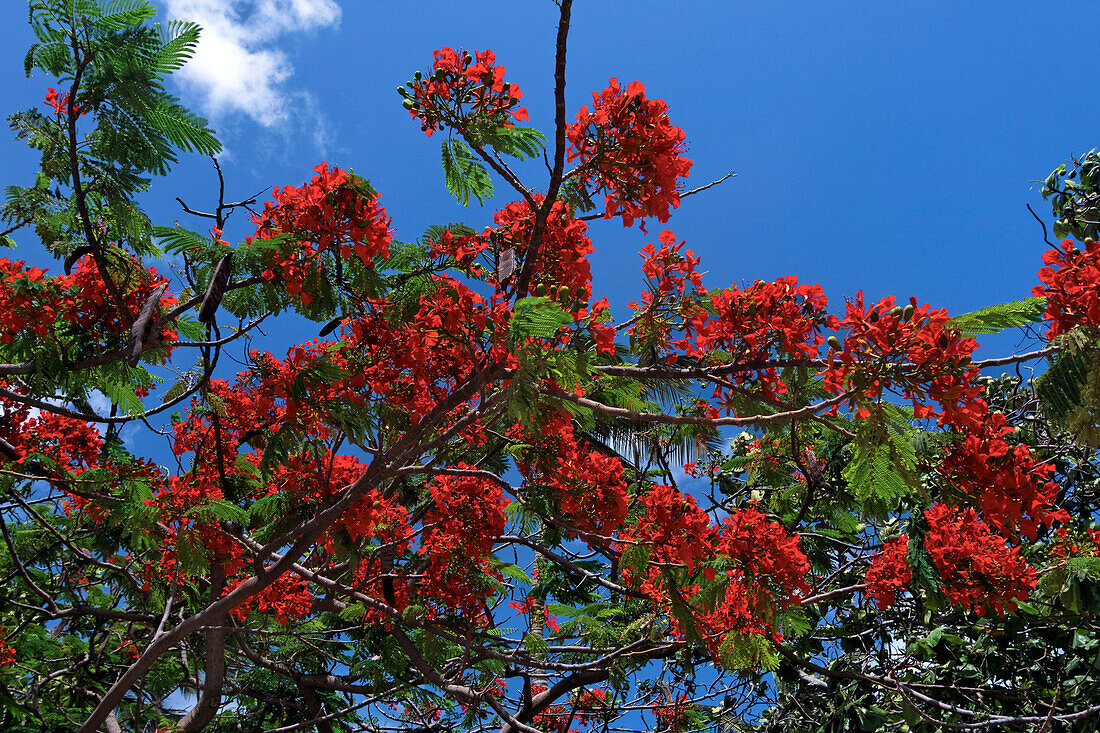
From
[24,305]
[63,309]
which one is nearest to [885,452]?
[63,309]

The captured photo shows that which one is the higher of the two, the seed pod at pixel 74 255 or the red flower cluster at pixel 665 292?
the seed pod at pixel 74 255

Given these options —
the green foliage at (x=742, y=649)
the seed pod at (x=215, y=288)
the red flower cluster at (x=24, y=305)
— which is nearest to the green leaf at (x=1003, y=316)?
the green foliage at (x=742, y=649)

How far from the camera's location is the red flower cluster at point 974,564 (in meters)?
5.04

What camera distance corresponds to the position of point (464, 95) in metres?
3.86

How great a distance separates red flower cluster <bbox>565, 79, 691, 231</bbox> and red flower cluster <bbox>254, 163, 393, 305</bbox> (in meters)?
1.25

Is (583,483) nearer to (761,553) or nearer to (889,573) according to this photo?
(761,553)

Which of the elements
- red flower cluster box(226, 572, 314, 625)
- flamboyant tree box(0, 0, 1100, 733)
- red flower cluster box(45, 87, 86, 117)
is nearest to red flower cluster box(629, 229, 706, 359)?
flamboyant tree box(0, 0, 1100, 733)

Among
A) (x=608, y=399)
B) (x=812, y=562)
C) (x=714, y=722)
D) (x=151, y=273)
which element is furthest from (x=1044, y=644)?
(x=151, y=273)

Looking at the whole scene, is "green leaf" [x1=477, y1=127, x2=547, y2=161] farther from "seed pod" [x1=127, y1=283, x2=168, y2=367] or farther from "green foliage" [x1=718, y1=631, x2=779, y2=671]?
"green foliage" [x1=718, y1=631, x2=779, y2=671]

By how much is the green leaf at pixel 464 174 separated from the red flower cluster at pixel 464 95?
0.19 meters

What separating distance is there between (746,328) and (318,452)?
330 centimetres

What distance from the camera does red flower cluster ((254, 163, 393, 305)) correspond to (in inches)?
158

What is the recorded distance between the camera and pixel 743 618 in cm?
499

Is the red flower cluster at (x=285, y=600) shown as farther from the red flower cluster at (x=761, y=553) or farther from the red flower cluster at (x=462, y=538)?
the red flower cluster at (x=761, y=553)
